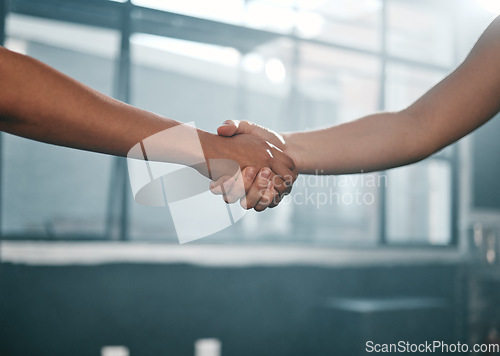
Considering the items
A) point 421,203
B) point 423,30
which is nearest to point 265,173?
point 421,203

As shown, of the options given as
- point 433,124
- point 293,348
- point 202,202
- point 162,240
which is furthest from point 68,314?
point 433,124

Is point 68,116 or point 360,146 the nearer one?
point 68,116

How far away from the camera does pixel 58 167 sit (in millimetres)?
3355

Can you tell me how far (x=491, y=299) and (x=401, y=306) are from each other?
1108 mm

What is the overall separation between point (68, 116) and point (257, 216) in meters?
3.02

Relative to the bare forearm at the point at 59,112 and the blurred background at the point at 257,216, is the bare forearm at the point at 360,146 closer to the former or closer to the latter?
the bare forearm at the point at 59,112

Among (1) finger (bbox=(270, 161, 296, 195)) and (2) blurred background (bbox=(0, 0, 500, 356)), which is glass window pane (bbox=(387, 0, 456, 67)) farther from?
(1) finger (bbox=(270, 161, 296, 195))

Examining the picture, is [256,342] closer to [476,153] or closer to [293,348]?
[293,348]

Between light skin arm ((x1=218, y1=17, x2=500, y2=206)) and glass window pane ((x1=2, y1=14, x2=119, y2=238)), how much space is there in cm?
219

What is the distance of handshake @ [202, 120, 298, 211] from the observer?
4.63 feet

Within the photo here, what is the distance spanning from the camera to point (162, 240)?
3545 millimetres

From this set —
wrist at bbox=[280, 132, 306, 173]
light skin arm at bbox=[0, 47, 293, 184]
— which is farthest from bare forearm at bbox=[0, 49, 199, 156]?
wrist at bbox=[280, 132, 306, 173]

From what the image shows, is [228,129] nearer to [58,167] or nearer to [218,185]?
[218,185]

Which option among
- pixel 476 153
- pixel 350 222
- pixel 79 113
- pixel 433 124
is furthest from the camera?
pixel 476 153
